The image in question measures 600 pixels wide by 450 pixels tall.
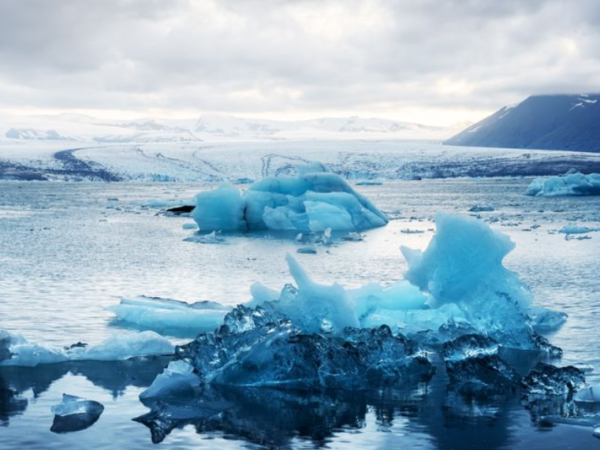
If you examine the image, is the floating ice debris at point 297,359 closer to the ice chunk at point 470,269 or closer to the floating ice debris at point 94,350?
the floating ice debris at point 94,350

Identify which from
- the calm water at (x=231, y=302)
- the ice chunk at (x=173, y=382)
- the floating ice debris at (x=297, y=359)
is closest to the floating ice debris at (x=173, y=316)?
the calm water at (x=231, y=302)

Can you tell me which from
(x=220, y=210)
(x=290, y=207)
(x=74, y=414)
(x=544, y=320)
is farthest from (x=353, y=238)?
(x=74, y=414)

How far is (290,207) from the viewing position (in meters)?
23.3

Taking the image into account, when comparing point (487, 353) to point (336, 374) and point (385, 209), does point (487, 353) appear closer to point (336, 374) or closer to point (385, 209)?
point (336, 374)

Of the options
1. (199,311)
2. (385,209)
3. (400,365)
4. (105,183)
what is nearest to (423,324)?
(400,365)

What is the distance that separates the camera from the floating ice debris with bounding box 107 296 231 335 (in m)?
8.55

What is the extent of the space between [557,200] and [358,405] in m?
33.5

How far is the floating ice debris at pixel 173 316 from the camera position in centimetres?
855

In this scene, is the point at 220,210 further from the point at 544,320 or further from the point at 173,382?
the point at 173,382

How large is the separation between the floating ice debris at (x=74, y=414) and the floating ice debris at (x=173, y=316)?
2.59 meters

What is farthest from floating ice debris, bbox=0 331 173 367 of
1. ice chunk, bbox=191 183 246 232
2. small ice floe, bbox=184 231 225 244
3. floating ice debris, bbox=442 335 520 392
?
ice chunk, bbox=191 183 246 232

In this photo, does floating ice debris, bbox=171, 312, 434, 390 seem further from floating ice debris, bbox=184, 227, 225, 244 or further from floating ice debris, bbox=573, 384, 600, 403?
floating ice debris, bbox=184, 227, 225, 244

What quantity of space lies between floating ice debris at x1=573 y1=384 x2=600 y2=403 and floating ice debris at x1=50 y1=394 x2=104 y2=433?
347cm

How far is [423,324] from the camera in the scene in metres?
8.29
